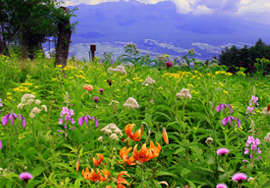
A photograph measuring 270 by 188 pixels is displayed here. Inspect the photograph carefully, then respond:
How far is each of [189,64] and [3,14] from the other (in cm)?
1706

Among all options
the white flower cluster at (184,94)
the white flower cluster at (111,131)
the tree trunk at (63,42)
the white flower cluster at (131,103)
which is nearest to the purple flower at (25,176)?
the white flower cluster at (111,131)

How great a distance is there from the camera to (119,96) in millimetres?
3018

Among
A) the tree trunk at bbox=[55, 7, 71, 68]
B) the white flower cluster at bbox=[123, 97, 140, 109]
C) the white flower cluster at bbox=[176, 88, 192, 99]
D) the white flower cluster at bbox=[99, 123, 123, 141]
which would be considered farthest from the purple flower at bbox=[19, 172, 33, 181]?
the tree trunk at bbox=[55, 7, 71, 68]

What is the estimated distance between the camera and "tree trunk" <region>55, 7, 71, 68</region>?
7283 millimetres

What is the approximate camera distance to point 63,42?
7461 millimetres

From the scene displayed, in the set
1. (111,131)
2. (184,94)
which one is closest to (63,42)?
(184,94)

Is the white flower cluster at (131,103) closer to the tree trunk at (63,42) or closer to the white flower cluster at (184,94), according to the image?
the white flower cluster at (184,94)

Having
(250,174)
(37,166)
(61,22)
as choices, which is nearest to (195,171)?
(250,174)

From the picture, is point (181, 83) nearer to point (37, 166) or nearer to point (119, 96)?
point (119, 96)

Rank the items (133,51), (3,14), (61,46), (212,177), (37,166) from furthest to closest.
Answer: (3,14) < (61,46) < (133,51) < (212,177) < (37,166)

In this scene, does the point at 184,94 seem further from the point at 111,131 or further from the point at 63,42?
the point at 63,42

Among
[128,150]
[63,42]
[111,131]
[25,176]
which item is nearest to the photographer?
[25,176]

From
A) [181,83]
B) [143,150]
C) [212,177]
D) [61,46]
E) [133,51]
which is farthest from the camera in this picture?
[61,46]

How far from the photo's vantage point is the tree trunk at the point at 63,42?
287 inches
